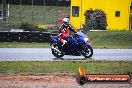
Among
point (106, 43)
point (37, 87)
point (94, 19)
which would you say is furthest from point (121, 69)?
point (94, 19)

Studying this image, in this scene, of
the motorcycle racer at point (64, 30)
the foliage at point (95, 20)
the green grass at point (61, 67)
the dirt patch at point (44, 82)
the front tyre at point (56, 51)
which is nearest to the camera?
the dirt patch at point (44, 82)

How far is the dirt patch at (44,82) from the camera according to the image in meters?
10.5

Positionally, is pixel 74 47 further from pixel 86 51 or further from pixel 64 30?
pixel 64 30

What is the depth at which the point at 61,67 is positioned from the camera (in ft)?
47.9

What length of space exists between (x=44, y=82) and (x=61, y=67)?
10.6 feet

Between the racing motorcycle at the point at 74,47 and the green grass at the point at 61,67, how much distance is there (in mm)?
1855

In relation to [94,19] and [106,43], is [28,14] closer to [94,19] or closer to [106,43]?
[94,19]

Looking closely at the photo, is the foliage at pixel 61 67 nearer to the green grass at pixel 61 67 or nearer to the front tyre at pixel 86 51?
the green grass at pixel 61 67

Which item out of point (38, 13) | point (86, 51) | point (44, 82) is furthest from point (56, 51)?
point (38, 13)

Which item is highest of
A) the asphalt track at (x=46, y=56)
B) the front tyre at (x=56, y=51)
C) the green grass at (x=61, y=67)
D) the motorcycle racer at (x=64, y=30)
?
the motorcycle racer at (x=64, y=30)

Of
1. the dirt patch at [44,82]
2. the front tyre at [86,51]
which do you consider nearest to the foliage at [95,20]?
the front tyre at [86,51]

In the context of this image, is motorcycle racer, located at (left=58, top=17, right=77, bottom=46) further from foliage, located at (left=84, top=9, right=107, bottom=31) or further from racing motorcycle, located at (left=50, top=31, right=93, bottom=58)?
foliage, located at (left=84, top=9, right=107, bottom=31)

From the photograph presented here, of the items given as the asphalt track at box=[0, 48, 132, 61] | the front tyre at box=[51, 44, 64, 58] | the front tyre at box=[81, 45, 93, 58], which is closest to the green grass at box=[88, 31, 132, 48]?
the asphalt track at box=[0, 48, 132, 61]

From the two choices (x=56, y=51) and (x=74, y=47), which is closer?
(x=74, y=47)
